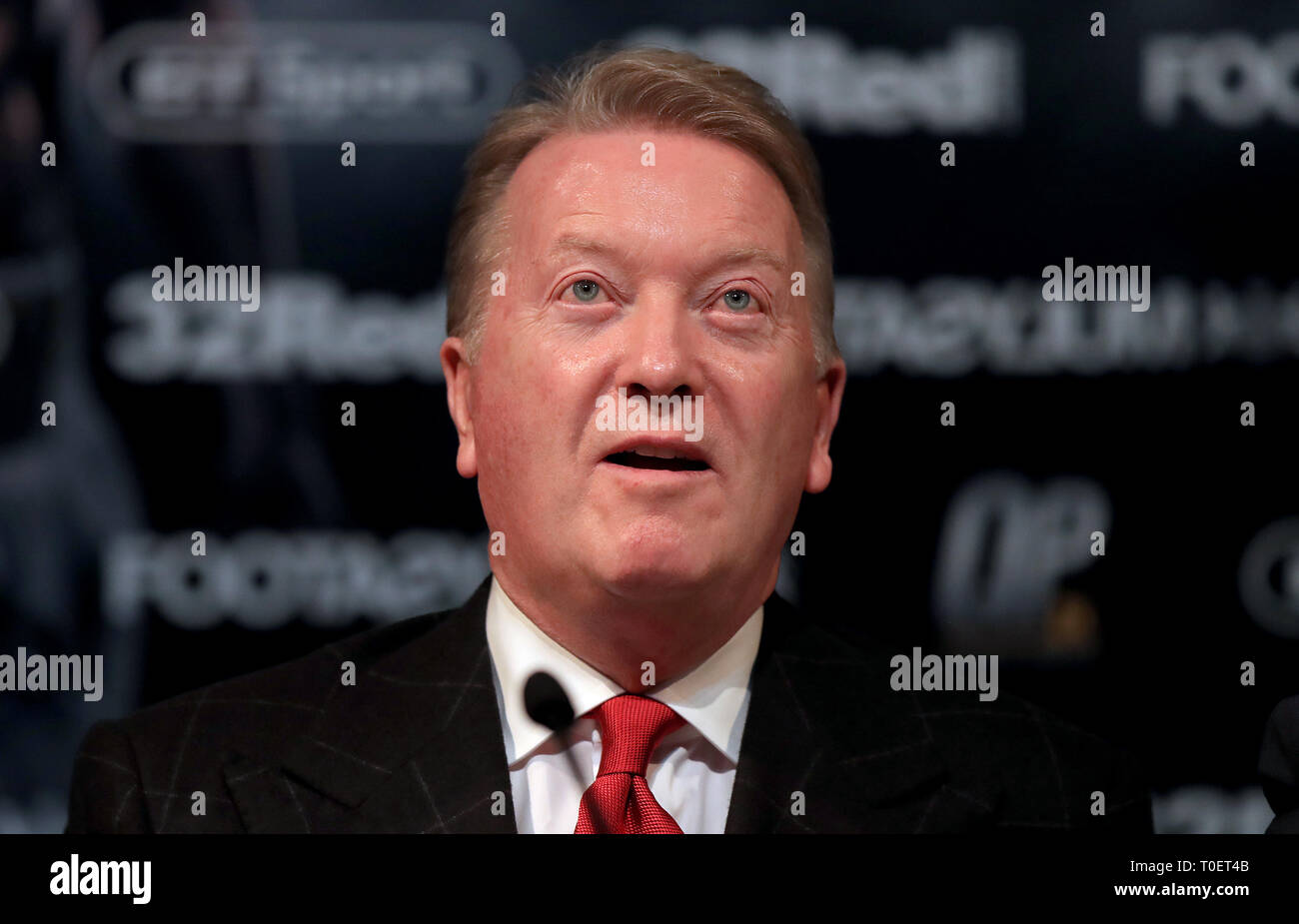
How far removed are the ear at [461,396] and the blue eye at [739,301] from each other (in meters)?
0.47

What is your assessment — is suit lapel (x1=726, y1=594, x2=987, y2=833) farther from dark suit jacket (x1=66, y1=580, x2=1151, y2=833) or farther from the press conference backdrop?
the press conference backdrop

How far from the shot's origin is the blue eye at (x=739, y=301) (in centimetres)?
231

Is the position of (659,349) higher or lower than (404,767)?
higher

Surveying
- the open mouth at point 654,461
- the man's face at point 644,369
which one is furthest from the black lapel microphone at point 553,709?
the open mouth at point 654,461

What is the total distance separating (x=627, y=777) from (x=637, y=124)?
1.10m

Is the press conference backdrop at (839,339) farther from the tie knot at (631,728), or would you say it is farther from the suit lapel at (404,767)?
the tie knot at (631,728)

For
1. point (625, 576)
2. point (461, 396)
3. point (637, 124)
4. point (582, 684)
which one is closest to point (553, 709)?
point (582, 684)

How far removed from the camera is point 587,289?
229 cm

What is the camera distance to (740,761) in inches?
92.4

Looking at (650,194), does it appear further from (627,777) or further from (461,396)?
(627,777)

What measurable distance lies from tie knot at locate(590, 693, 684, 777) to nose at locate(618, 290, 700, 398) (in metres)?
0.53

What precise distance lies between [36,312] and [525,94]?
1.04 metres

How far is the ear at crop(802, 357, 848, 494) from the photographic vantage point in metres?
2.46
